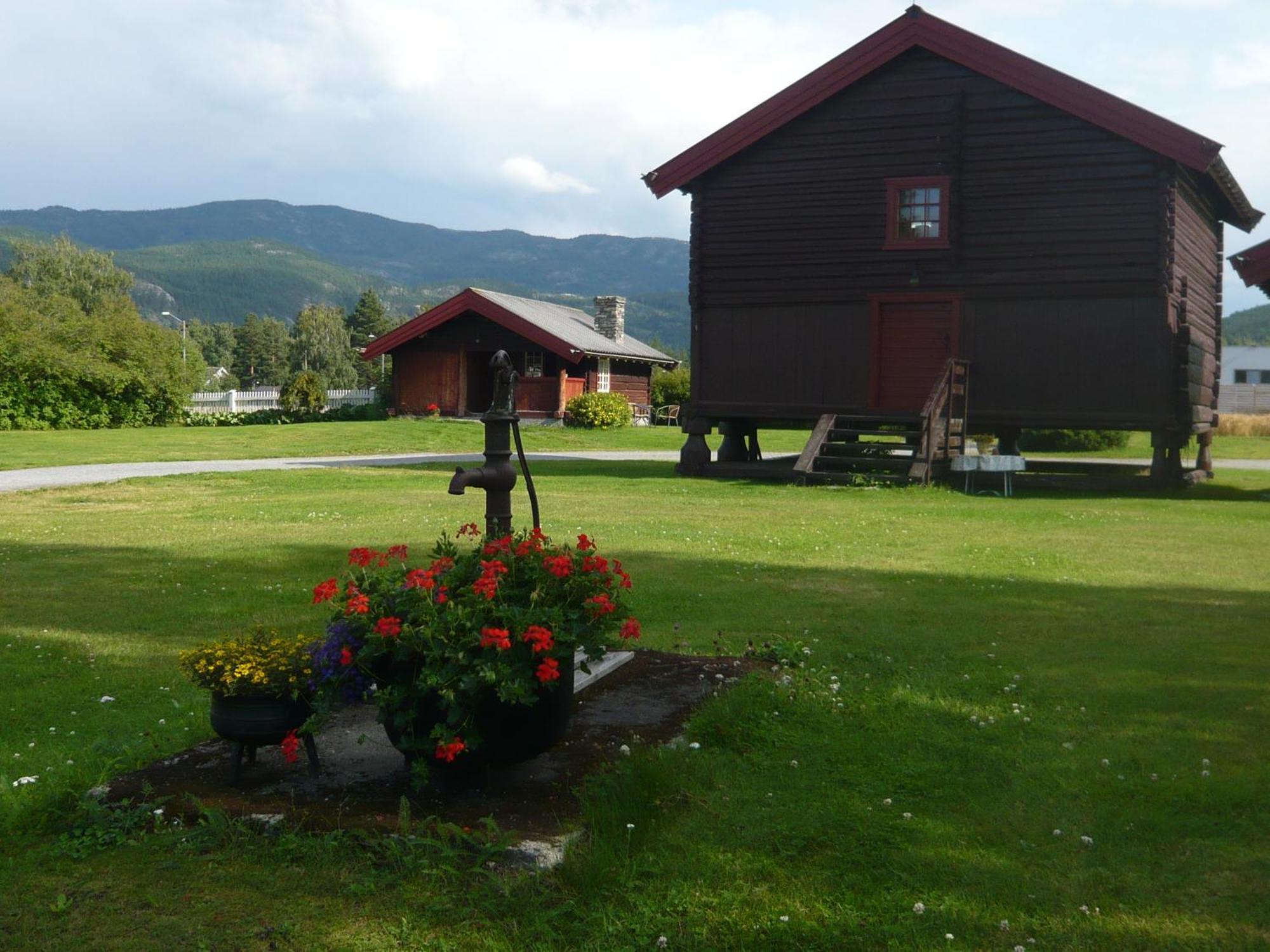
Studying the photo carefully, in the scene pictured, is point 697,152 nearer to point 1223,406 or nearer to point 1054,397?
point 1054,397

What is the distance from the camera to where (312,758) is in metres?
4.96

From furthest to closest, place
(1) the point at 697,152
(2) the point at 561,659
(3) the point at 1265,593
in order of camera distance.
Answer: (1) the point at 697,152 < (3) the point at 1265,593 < (2) the point at 561,659

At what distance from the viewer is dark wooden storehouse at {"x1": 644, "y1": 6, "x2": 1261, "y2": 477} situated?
65.0 feet

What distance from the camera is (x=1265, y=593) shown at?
9992 mm

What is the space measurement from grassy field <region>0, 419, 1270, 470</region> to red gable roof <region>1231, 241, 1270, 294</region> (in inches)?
604

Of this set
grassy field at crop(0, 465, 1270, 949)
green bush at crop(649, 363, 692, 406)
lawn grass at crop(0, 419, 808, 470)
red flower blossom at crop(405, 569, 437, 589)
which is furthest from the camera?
green bush at crop(649, 363, 692, 406)

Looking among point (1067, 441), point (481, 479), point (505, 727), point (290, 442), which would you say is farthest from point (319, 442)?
point (505, 727)

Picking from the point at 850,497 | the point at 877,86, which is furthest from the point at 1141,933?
the point at 877,86

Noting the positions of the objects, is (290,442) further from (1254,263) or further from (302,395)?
(1254,263)

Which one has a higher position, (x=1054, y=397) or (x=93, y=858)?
(x=1054, y=397)

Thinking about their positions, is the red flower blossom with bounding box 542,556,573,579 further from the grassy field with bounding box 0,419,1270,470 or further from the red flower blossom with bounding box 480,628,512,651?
the grassy field with bounding box 0,419,1270,470

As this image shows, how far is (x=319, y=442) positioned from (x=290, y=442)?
81 cm

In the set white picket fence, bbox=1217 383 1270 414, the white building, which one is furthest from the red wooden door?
the white building

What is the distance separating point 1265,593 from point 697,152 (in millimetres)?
14750
